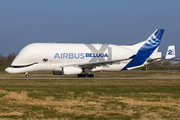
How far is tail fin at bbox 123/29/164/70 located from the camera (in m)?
42.8

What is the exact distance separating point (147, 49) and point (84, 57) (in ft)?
36.8

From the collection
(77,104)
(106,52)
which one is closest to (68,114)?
(77,104)

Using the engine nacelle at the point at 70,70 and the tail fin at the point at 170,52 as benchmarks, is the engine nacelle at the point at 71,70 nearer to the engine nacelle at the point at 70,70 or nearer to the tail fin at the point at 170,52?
the engine nacelle at the point at 70,70

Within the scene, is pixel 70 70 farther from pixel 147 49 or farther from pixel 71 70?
pixel 147 49

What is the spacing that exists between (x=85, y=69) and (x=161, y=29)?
15.7 metres

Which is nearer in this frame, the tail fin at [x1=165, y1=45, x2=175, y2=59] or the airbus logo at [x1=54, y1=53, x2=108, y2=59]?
the airbus logo at [x1=54, y1=53, x2=108, y2=59]

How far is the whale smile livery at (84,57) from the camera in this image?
1502 inches

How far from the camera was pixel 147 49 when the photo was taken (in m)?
44.0

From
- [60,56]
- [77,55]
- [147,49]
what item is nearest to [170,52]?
[147,49]

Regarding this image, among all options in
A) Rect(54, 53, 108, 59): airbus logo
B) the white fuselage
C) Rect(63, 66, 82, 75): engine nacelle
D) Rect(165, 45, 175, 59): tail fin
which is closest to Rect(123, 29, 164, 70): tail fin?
the white fuselage

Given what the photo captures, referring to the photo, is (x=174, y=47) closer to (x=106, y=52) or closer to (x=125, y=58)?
(x=125, y=58)

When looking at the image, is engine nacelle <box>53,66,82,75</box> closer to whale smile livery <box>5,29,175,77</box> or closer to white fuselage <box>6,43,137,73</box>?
whale smile livery <box>5,29,175,77</box>

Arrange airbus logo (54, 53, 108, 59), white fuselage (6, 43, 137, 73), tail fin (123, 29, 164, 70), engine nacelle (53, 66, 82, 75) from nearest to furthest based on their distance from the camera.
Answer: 1. engine nacelle (53, 66, 82, 75)
2. white fuselage (6, 43, 137, 73)
3. airbus logo (54, 53, 108, 59)
4. tail fin (123, 29, 164, 70)

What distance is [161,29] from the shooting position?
45469 mm
